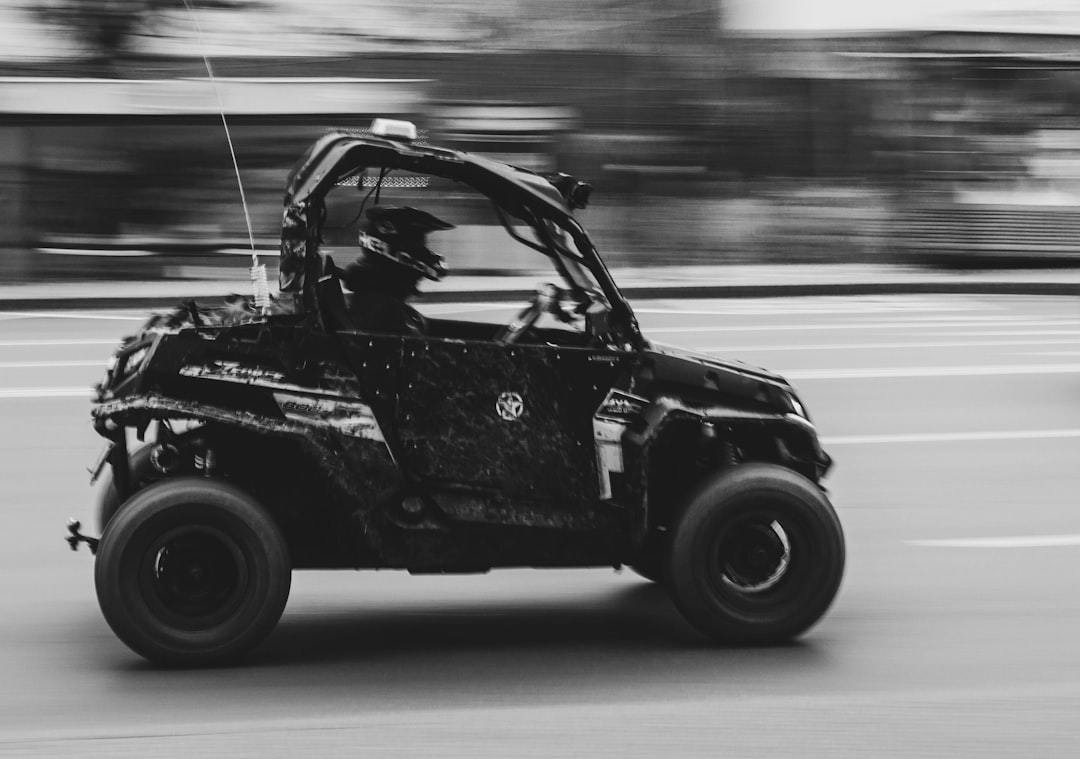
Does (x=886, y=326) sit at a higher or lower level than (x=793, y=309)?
lower

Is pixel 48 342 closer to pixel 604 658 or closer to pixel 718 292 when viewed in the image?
pixel 718 292

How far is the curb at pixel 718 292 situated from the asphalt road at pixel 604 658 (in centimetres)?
1034

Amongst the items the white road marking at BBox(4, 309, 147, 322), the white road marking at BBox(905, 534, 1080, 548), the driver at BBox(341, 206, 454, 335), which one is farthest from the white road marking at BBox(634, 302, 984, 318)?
the driver at BBox(341, 206, 454, 335)

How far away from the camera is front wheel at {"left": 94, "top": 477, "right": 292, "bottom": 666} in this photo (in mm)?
4586

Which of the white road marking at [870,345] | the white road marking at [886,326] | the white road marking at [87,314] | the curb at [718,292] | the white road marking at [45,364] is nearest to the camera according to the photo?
the white road marking at [45,364]

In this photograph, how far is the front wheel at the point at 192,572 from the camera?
15.0ft

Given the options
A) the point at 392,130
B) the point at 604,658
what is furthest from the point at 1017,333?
the point at 392,130

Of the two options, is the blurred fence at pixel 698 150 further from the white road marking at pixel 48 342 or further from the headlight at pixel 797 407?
the headlight at pixel 797 407

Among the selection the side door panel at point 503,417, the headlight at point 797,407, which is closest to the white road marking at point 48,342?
the side door panel at point 503,417

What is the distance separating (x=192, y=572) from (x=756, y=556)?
1.72 metres

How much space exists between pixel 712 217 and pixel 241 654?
18.9 metres

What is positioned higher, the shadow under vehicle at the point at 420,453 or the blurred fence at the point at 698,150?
the blurred fence at the point at 698,150

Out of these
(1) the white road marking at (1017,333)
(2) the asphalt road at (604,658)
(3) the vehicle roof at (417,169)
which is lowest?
(2) the asphalt road at (604,658)

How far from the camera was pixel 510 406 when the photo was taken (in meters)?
4.80
